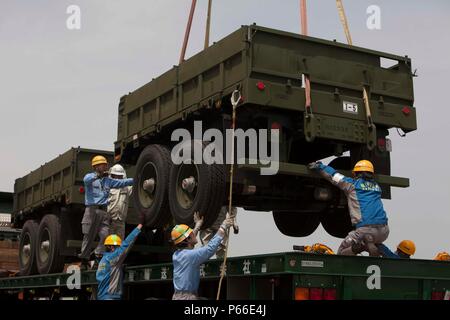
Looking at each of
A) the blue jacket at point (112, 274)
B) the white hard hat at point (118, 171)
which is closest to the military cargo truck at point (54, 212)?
the white hard hat at point (118, 171)

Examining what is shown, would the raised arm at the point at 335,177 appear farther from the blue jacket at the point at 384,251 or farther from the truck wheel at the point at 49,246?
the truck wheel at the point at 49,246

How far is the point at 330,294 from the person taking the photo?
5.68m

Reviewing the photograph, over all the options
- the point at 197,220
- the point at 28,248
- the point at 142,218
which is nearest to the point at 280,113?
the point at 197,220

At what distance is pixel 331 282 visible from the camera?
5.71 meters

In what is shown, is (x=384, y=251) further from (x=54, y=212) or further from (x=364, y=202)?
(x=54, y=212)

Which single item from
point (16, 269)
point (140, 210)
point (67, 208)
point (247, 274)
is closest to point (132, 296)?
point (140, 210)

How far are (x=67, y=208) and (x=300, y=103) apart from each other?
225 inches

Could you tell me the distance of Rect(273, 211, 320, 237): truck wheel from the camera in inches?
400

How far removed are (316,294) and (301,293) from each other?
14cm

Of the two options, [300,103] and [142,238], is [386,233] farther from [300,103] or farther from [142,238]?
[142,238]

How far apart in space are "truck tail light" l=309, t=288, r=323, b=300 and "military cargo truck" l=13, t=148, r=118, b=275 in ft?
22.0

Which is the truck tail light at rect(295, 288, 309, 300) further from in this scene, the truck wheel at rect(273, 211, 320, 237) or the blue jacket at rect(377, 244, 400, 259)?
the truck wheel at rect(273, 211, 320, 237)

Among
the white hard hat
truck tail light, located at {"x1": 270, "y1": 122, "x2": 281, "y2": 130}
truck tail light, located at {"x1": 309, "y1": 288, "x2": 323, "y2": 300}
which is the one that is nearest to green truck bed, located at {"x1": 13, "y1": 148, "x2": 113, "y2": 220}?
the white hard hat

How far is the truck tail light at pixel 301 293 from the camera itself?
5547 mm
